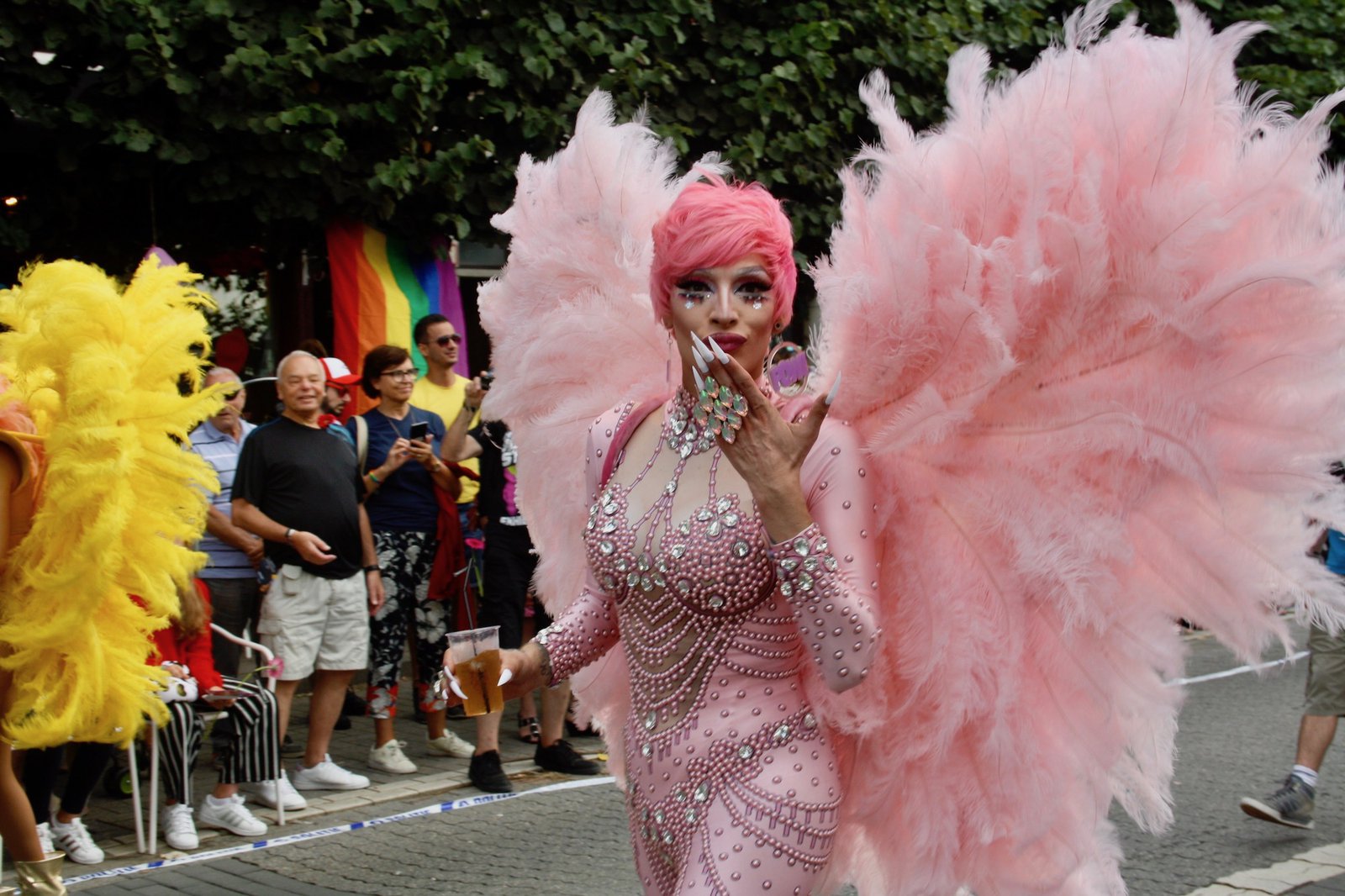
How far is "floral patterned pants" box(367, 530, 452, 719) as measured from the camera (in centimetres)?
736

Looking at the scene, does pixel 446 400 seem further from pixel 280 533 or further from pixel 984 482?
pixel 984 482

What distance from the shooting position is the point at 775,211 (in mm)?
2848

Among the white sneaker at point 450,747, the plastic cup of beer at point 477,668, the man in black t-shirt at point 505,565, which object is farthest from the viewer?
the white sneaker at point 450,747

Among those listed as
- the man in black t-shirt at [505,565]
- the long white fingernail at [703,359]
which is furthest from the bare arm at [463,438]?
the long white fingernail at [703,359]

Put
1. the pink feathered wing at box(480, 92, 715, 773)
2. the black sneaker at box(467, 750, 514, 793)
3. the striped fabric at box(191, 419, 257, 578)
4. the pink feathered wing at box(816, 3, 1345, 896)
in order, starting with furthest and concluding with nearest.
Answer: the striped fabric at box(191, 419, 257, 578) < the black sneaker at box(467, 750, 514, 793) < the pink feathered wing at box(480, 92, 715, 773) < the pink feathered wing at box(816, 3, 1345, 896)

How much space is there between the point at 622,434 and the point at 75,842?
4.11 m

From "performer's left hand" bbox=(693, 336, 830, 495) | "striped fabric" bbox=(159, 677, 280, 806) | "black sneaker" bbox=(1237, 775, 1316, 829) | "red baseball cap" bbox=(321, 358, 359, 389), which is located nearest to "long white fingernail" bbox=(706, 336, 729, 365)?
"performer's left hand" bbox=(693, 336, 830, 495)

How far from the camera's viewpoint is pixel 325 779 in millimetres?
7062

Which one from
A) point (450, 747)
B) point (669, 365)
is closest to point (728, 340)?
point (669, 365)

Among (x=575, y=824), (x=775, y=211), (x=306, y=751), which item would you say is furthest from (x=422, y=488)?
(x=775, y=211)

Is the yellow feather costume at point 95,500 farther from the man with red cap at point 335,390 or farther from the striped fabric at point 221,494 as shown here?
the man with red cap at point 335,390

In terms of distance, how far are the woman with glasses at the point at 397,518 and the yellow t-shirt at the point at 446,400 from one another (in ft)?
1.03

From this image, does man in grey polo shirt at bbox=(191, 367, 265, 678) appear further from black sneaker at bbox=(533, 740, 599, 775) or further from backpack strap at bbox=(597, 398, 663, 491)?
backpack strap at bbox=(597, 398, 663, 491)

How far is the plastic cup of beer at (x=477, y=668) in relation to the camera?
2.66 m
